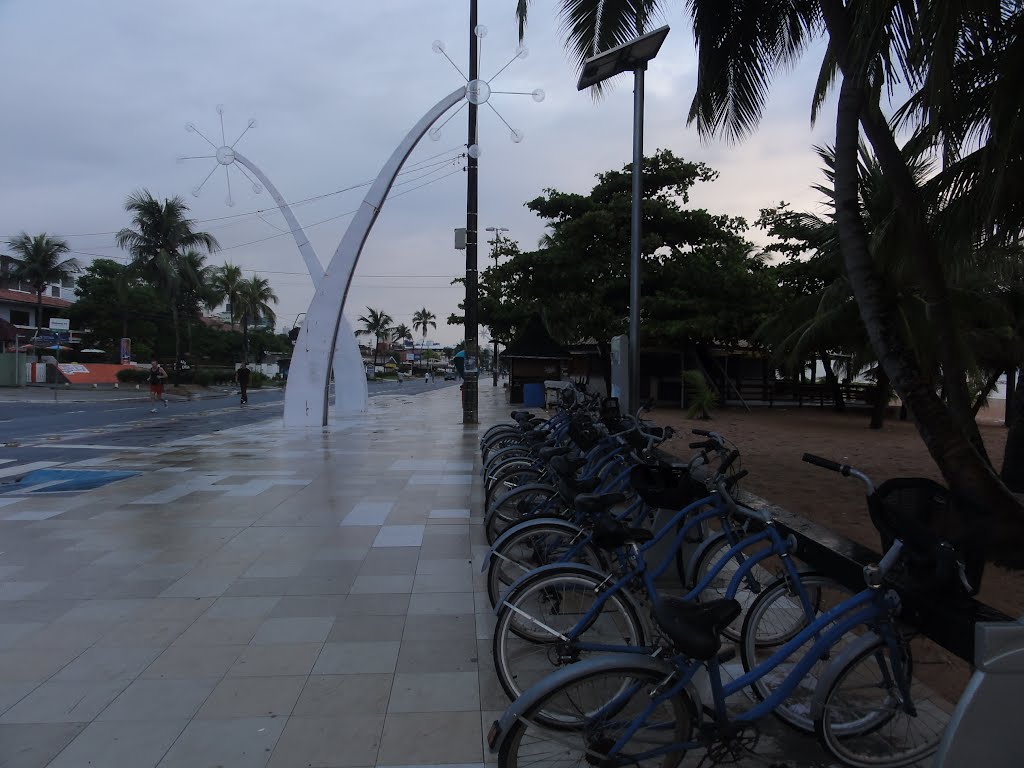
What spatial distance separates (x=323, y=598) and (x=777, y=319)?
693 inches

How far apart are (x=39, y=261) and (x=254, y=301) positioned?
16.5 metres

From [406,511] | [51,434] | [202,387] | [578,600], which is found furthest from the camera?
[202,387]

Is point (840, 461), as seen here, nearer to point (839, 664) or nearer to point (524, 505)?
point (524, 505)

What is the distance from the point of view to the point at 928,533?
8.84 ft

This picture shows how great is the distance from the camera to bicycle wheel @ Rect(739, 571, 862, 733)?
9.79 feet

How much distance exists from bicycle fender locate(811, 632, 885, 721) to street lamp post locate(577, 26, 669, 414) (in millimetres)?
5848

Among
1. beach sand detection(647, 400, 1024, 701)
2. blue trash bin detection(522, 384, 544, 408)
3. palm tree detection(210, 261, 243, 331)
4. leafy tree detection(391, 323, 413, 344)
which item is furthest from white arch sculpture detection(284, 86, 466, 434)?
leafy tree detection(391, 323, 413, 344)

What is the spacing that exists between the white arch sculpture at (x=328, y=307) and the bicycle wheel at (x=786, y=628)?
1391 centimetres

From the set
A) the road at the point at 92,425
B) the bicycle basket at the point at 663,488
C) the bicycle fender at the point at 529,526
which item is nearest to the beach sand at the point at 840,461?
the bicycle basket at the point at 663,488

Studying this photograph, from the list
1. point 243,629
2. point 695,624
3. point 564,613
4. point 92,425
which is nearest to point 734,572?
point 564,613

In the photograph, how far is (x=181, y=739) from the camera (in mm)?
3002

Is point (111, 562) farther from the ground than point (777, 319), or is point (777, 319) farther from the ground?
point (777, 319)

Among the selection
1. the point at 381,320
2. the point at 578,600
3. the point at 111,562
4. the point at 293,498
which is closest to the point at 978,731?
the point at 578,600

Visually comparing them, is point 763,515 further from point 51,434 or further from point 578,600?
point 51,434
